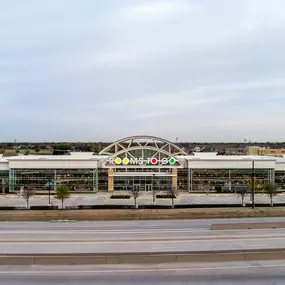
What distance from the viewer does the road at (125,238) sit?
18.6 m

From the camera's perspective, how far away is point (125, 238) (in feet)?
70.4

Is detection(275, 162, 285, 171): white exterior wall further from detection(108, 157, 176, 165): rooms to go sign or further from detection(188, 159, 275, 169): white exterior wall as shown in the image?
detection(108, 157, 176, 165): rooms to go sign

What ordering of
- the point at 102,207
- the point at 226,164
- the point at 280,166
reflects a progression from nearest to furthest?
the point at 102,207
the point at 226,164
the point at 280,166

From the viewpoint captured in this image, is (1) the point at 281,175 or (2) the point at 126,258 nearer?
(2) the point at 126,258

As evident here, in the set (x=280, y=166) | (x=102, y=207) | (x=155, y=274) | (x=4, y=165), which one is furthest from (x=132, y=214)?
(x=280, y=166)

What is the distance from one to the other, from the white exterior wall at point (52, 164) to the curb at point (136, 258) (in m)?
36.4

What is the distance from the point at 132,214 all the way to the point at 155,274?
19333mm

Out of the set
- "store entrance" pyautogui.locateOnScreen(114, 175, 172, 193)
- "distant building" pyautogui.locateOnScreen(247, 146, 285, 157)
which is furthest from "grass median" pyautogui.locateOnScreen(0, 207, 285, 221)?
"distant building" pyautogui.locateOnScreen(247, 146, 285, 157)

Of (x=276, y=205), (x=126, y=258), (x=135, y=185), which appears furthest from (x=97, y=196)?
(x=126, y=258)

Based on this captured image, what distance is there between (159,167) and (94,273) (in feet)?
126

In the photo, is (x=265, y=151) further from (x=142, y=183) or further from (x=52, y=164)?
(x=52, y=164)

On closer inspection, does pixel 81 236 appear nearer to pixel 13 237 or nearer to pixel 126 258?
pixel 13 237

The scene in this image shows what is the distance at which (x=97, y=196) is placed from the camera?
159 feet

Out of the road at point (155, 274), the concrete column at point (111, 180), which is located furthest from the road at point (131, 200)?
the road at point (155, 274)
